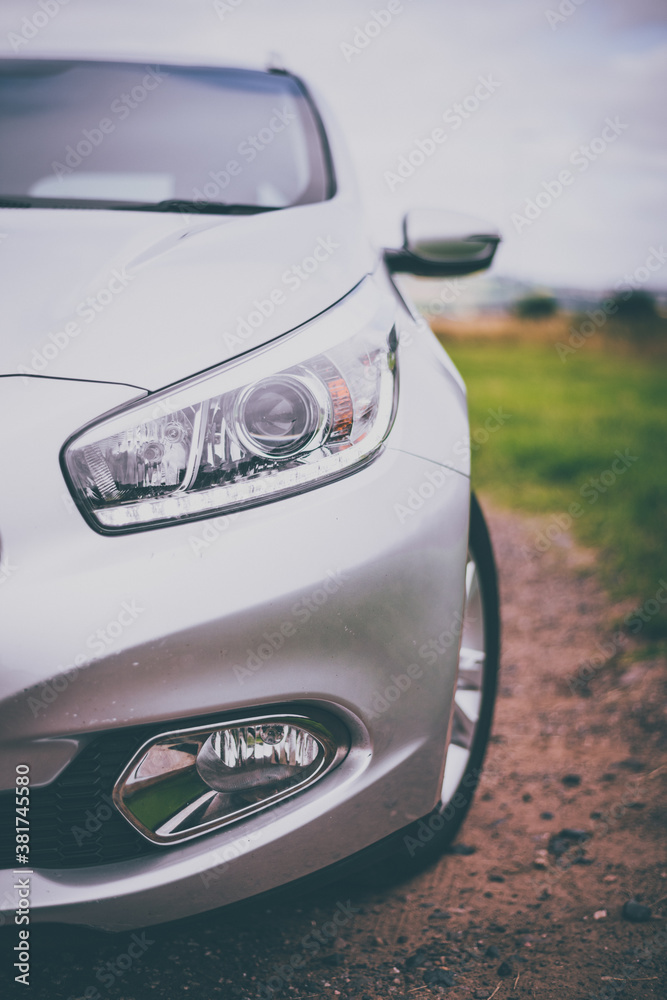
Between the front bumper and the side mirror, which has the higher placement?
the side mirror

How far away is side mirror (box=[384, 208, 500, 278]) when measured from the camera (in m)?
1.72

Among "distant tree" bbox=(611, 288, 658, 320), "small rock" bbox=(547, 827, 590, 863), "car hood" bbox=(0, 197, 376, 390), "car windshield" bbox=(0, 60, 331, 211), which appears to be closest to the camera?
"car hood" bbox=(0, 197, 376, 390)

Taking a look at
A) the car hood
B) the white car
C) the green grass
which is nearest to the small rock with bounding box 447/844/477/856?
the white car

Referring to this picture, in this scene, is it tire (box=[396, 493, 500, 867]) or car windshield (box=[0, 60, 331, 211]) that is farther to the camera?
car windshield (box=[0, 60, 331, 211])

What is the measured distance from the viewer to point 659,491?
4.21 m

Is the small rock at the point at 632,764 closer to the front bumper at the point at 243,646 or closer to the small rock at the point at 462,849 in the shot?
the small rock at the point at 462,849

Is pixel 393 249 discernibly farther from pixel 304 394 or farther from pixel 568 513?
pixel 568 513

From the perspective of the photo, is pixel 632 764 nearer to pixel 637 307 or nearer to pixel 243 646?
pixel 243 646

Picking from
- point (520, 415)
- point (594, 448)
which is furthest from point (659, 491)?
point (520, 415)

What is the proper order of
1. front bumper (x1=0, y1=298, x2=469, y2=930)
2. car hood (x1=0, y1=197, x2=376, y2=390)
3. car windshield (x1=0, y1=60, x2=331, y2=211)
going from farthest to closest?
1. car windshield (x1=0, y1=60, x2=331, y2=211)
2. car hood (x1=0, y1=197, x2=376, y2=390)
3. front bumper (x1=0, y1=298, x2=469, y2=930)

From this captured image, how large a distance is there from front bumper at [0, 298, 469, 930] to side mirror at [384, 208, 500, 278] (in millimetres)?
725

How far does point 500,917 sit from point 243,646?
878 millimetres

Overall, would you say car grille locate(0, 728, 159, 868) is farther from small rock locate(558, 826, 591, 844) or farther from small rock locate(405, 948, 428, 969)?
small rock locate(558, 826, 591, 844)

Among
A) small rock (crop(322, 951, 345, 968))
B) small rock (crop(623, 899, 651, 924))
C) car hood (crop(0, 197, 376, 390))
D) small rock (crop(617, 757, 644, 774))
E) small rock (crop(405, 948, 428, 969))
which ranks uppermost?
car hood (crop(0, 197, 376, 390))
